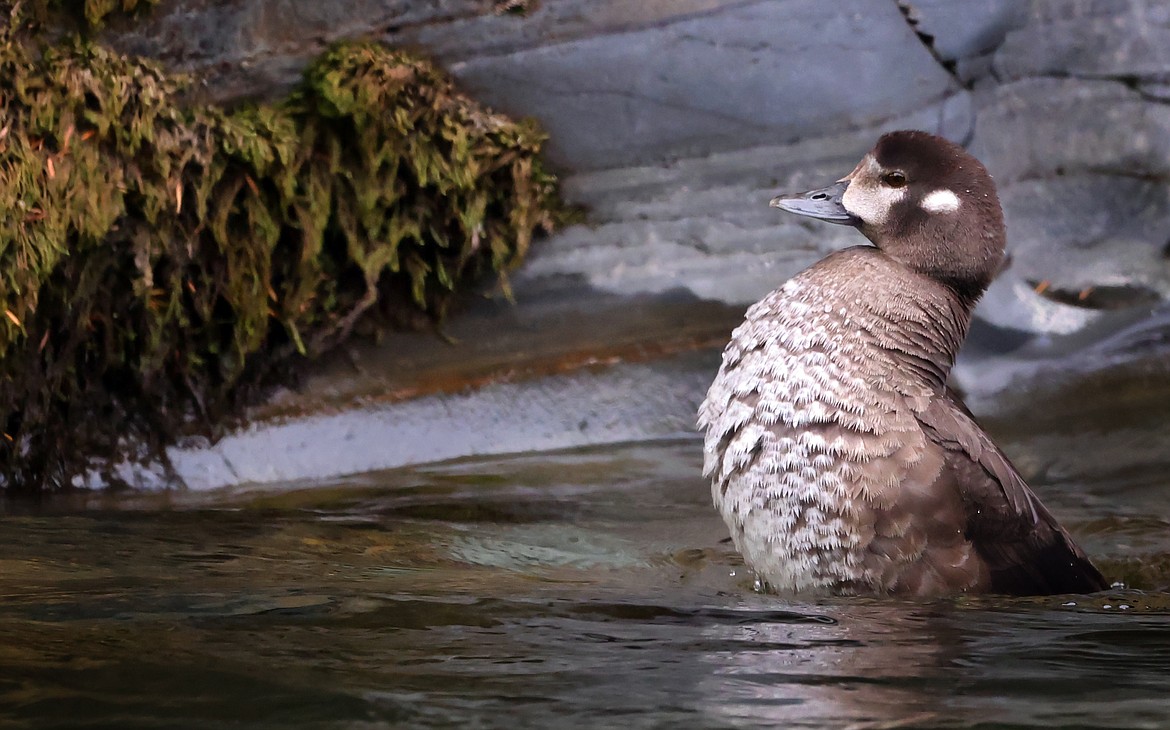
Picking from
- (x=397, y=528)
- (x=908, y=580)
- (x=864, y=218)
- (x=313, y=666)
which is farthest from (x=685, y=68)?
(x=313, y=666)

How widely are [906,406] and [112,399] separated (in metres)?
3.33

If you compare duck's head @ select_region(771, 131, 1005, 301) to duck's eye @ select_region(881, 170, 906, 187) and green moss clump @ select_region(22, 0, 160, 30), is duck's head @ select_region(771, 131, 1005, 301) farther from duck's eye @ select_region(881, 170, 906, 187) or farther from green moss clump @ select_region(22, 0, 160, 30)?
green moss clump @ select_region(22, 0, 160, 30)

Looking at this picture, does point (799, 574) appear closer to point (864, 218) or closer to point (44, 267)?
point (864, 218)

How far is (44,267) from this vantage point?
189 inches

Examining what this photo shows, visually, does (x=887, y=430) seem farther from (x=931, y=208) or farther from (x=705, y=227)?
(x=705, y=227)

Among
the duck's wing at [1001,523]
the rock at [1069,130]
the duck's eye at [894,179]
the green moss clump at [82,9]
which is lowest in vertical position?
the duck's wing at [1001,523]

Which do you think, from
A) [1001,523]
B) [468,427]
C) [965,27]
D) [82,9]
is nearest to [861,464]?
[1001,523]

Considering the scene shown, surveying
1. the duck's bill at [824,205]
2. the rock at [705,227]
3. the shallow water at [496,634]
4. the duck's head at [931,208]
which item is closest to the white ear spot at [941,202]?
the duck's head at [931,208]

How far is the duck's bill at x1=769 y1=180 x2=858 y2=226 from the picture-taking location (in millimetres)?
4074

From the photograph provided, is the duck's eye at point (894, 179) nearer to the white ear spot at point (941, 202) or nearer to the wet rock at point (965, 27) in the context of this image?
the white ear spot at point (941, 202)

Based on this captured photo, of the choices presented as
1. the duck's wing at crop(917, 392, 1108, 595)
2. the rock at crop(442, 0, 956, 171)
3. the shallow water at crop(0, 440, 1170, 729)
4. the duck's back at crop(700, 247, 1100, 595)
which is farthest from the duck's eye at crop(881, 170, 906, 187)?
the rock at crop(442, 0, 956, 171)

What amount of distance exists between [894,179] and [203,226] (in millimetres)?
2803

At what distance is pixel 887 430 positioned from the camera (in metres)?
3.61

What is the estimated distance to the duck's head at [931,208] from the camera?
3.90 metres
